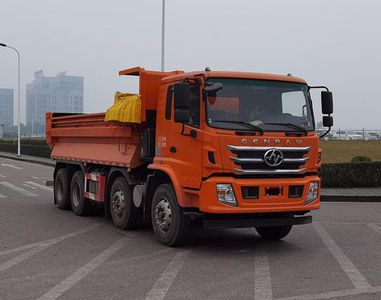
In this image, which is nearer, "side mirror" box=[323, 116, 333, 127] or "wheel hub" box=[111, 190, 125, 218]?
"side mirror" box=[323, 116, 333, 127]

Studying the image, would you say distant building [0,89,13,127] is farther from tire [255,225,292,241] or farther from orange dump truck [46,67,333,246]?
tire [255,225,292,241]

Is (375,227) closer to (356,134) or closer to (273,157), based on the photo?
(273,157)

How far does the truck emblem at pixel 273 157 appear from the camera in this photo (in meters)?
7.17

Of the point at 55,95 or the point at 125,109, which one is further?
the point at 55,95

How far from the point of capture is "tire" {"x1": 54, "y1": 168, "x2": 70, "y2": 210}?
11.9 meters

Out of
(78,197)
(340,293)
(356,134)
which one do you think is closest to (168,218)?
(340,293)

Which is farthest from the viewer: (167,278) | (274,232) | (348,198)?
(348,198)

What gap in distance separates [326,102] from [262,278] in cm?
325

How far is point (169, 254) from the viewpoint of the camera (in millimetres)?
7359

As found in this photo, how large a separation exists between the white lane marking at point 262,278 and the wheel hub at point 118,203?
2.82 meters

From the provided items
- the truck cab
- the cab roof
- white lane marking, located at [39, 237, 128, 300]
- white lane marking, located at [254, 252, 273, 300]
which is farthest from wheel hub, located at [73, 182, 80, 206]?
white lane marking, located at [254, 252, 273, 300]

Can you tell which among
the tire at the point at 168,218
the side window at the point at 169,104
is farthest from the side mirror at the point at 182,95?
the tire at the point at 168,218

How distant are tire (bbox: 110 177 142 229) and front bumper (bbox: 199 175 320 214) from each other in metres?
2.21

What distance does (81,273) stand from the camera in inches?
247
